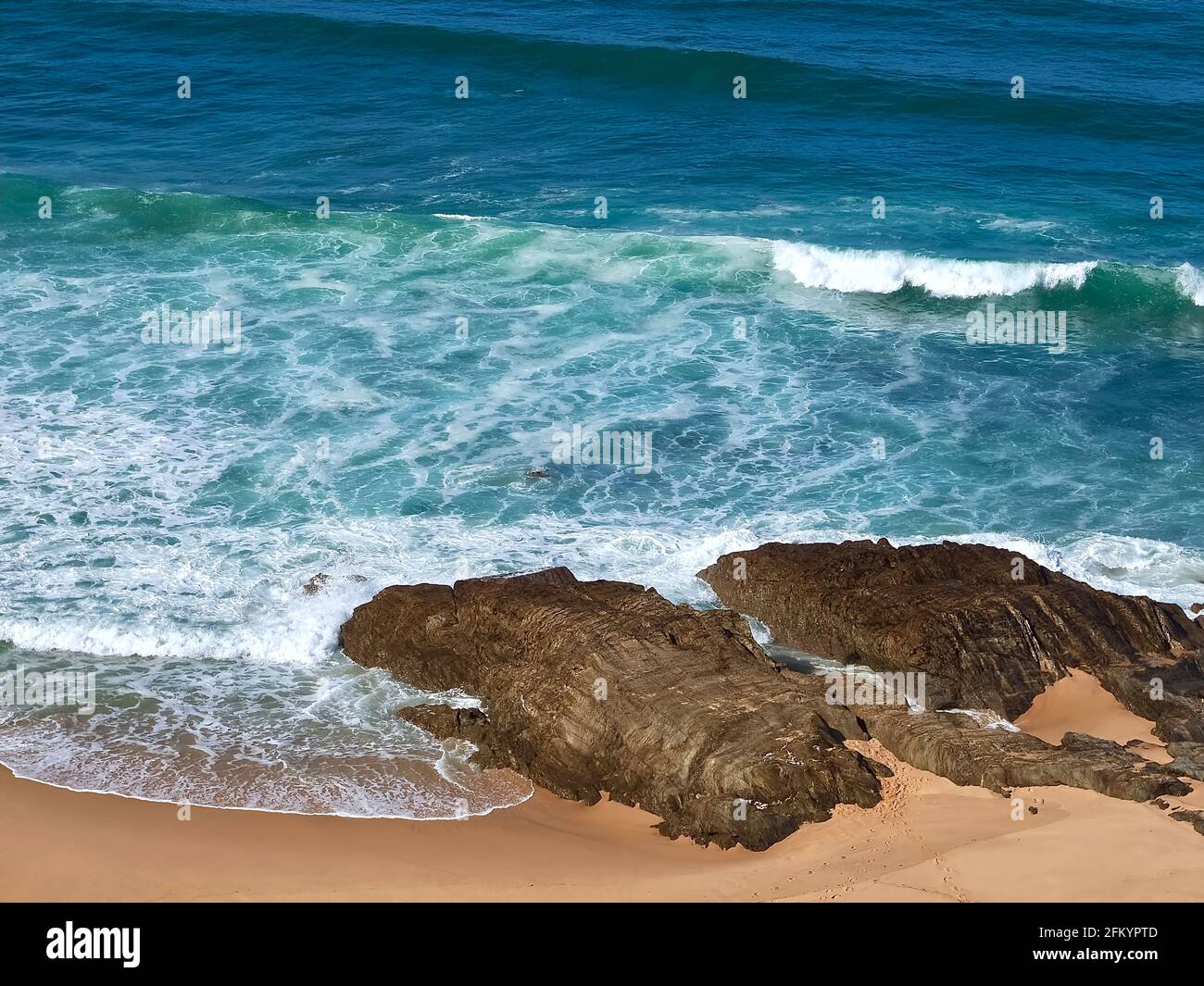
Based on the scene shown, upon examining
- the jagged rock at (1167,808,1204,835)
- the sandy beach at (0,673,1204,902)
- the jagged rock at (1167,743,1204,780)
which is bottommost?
the sandy beach at (0,673,1204,902)

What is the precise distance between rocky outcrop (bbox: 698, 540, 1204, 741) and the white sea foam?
12126 mm

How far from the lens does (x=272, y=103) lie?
3859 centimetres

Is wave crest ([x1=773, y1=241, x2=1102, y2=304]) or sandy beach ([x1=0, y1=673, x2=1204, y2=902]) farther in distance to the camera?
wave crest ([x1=773, y1=241, x2=1102, y2=304])

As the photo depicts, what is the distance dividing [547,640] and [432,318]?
12.8 metres

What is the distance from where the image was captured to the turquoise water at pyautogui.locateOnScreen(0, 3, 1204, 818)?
18.7 metres

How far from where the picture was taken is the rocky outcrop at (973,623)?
1653cm

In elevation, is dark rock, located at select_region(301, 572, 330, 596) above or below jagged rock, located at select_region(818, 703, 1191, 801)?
above

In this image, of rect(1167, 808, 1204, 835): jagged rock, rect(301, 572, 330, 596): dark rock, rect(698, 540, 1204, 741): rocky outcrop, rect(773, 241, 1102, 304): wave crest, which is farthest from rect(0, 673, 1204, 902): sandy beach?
rect(773, 241, 1102, 304): wave crest

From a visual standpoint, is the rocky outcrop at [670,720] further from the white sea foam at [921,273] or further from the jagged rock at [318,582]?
the white sea foam at [921,273]

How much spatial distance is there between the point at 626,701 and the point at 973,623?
4.36m

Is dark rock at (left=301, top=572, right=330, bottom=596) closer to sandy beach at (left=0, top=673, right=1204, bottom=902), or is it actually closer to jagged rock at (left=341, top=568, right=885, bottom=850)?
jagged rock at (left=341, top=568, right=885, bottom=850)

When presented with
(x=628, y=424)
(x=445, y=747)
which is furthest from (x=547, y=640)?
(x=628, y=424)

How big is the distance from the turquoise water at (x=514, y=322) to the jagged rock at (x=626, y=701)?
543mm

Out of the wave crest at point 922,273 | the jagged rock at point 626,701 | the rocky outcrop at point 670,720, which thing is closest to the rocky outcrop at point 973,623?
the rocky outcrop at point 670,720
